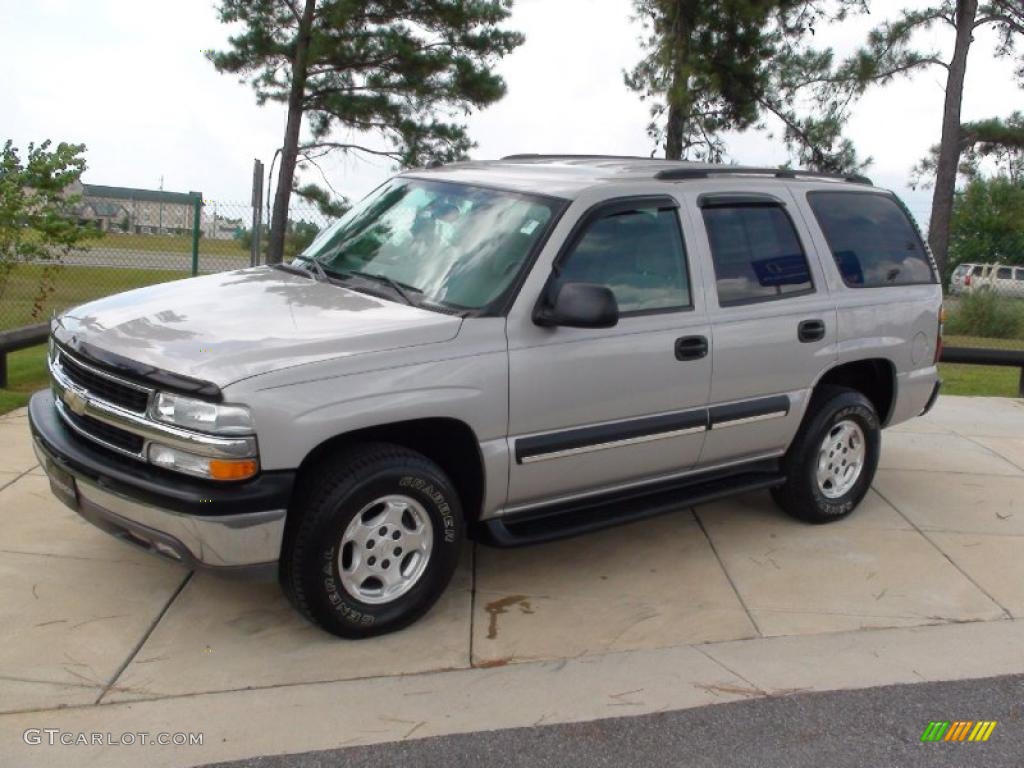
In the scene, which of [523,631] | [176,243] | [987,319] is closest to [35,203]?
[176,243]

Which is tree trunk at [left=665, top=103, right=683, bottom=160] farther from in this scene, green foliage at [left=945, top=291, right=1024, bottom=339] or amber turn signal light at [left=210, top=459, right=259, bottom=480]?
amber turn signal light at [left=210, top=459, right=259, bottom=480]

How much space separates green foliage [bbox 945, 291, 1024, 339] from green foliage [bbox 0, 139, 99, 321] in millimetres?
14831

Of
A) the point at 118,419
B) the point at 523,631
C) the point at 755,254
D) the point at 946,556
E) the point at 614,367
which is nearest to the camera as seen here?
the point at 118,419

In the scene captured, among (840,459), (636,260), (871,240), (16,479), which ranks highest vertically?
(871,240)

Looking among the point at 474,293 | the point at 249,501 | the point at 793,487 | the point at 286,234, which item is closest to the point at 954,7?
the point at 286,234

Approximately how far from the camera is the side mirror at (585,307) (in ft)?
14.8

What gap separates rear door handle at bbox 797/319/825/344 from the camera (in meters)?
5.71

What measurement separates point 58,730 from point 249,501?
99 cm

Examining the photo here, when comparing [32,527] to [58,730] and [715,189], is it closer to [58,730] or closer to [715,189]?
[58,730]

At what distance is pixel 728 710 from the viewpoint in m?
4.12

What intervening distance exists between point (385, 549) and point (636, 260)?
5.92 ft

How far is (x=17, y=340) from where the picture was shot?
822 cm

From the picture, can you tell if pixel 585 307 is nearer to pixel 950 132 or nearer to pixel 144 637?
pixel 144 637

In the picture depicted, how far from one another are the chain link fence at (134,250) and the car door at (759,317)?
22.9 ft
